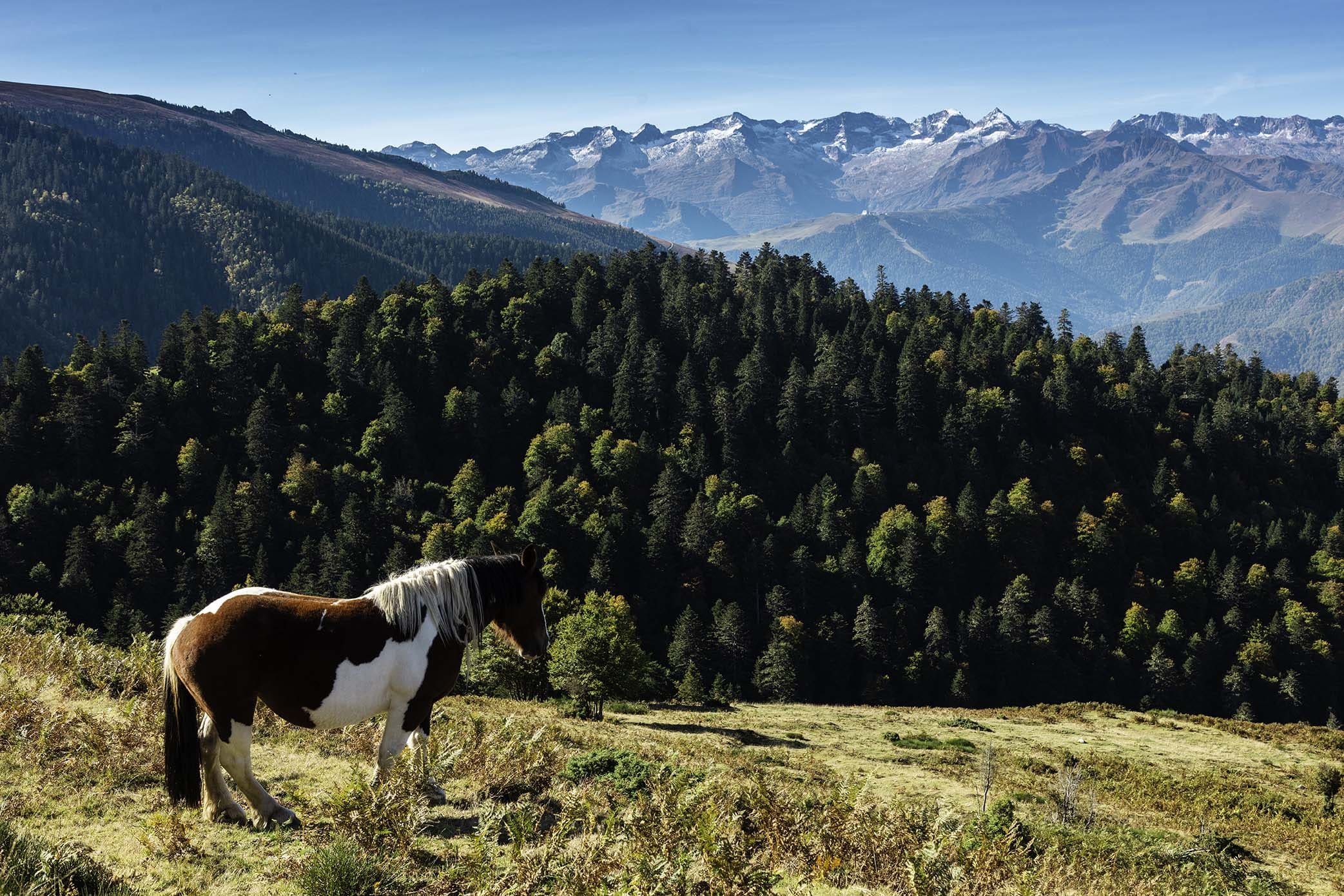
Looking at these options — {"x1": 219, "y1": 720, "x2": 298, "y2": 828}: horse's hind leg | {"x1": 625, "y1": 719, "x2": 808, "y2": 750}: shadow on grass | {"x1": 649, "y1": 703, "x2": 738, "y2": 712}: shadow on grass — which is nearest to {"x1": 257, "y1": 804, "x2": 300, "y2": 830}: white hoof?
{"x1": 219, "y1": 720, "x2": 298, "y2": 828}: horse's hind leg

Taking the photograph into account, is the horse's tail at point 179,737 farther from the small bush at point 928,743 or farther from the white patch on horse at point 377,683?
the small bush at point 928,743

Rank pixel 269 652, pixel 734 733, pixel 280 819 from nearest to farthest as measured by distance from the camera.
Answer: pixel 269 652, pixel 280 819, pixel 734 733

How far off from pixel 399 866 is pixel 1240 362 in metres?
230

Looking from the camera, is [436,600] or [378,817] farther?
[436,600]

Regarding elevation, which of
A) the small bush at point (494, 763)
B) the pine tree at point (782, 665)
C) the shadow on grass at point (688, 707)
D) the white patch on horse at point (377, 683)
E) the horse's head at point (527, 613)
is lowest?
the pine tree at point (782, 665)

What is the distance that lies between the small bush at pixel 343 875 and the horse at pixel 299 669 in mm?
2253

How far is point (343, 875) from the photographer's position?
9453 millimetres

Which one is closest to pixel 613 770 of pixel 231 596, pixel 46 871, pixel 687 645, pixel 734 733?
pixel 231 596

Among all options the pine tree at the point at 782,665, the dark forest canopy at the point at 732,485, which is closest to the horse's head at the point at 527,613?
the dark forest canopy at the point at 732,485

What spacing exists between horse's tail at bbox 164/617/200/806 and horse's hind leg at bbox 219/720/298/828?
1.54ft

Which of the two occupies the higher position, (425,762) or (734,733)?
(425,762)

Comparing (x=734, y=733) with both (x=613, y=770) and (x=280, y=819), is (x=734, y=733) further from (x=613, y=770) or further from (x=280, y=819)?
(x=280, y=819)

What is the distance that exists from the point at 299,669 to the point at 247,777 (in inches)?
69.6

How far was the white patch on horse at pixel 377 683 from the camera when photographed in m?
11.6
